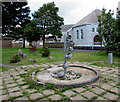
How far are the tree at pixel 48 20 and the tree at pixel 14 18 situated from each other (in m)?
5.33

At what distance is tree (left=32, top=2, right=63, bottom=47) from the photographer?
623 inches

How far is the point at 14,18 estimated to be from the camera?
20.5 m

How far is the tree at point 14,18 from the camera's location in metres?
19.5

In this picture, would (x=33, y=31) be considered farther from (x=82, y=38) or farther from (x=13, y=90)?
(x=13, y=90)

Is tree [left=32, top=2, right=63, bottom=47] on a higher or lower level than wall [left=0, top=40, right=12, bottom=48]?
higher

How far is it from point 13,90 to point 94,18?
2034 centimetres

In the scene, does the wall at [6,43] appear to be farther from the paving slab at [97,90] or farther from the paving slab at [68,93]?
the paving slab at [97,90]

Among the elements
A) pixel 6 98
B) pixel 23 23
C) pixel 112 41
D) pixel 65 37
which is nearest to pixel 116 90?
pixel 65 37

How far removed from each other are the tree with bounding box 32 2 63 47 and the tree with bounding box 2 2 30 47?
17.5 ft

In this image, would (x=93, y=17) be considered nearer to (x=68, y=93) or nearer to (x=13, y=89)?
(x=68, y=93)

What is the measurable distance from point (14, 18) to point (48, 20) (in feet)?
29.5

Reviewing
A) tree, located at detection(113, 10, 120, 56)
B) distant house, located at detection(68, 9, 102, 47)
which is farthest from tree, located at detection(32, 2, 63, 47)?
tree, located at detection(113, 10, 120, 56)

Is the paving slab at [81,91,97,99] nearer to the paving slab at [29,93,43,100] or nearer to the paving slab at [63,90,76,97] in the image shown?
the paving slab at [63,90,76,97]

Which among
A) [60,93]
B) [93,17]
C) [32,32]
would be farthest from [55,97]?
[93,17]
